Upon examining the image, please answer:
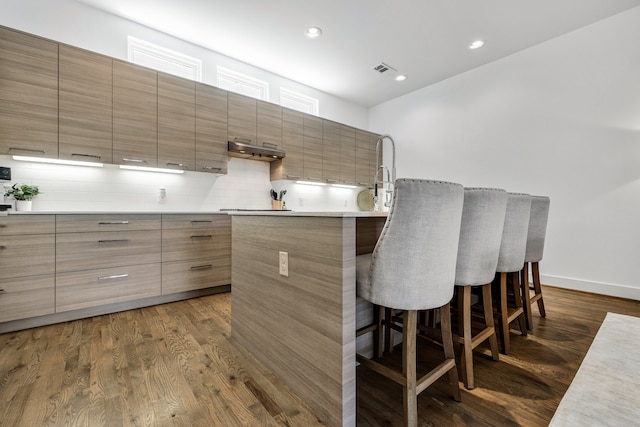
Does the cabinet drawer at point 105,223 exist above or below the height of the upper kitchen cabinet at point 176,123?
below

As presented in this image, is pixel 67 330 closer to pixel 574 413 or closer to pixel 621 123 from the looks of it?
pixel 574 413

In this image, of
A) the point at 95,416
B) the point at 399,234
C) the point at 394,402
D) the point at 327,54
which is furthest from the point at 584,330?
the point at 327,54

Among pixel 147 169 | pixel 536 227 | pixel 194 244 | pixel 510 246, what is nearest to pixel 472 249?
pixel 510 246

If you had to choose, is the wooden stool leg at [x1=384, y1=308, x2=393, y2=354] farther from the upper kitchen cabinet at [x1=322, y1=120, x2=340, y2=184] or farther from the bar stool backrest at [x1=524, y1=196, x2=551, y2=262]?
the upper kitchen cabinet at [x1=322, y1=120, x2=340, y2=184]

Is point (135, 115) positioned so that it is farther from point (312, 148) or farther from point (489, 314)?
point (489, 314)

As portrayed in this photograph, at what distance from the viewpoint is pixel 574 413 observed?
1.15 meters

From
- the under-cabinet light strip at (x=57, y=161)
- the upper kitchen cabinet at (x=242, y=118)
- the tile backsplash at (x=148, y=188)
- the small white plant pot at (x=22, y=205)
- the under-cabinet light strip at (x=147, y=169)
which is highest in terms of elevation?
the upper kitchen cabinet at (x=242, y=118)

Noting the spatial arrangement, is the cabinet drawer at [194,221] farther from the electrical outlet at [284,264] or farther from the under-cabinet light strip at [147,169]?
the electrical outlet at [284,264]

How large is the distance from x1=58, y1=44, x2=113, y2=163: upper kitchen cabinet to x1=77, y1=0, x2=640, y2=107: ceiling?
2.42 ft

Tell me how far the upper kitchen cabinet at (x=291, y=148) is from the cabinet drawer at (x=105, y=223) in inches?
69.6

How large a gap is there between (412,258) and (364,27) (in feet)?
9.80

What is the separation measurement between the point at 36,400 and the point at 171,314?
1096 millimetres

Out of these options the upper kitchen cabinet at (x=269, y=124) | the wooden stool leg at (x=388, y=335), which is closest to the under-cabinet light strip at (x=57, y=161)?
the upper kitchen cabinet at (x=269, y=124)

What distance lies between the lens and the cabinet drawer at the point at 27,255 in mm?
1931
